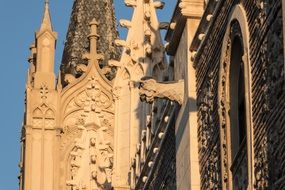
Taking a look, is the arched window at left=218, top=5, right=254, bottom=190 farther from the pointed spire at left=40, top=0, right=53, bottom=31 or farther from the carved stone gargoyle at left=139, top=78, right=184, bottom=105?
the pointed spire at left=40, top=0, right=53, bottom=31

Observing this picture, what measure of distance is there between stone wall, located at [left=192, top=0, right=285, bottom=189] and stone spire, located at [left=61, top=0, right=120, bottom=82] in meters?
40.3

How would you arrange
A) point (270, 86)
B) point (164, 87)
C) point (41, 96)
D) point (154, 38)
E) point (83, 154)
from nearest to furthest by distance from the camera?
point (270, 86) < point (164, 87) < point (154, 38) < point (83, 154) < point (41, 96)

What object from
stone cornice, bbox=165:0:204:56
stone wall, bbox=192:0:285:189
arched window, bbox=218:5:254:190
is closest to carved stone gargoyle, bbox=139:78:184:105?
stone cornice, bbox=165:0:204:56

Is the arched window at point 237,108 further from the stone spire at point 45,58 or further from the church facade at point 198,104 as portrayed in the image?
the stone spire at point 45,58

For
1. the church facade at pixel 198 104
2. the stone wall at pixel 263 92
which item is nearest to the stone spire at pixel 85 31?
the church facade at pixel 198 104

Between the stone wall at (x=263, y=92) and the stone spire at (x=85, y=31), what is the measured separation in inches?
1585

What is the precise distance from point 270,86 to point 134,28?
1588 centimetres

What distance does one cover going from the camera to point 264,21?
15.6 metres

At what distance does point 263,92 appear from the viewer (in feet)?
50.8

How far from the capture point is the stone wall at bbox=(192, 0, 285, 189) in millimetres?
14789

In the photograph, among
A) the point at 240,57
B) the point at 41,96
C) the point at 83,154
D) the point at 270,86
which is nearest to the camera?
the point at 270,86

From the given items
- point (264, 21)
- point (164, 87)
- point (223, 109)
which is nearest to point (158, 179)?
point (164, 87)

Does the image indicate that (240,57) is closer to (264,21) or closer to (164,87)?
(264,21)

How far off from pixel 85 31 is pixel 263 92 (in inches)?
1780
